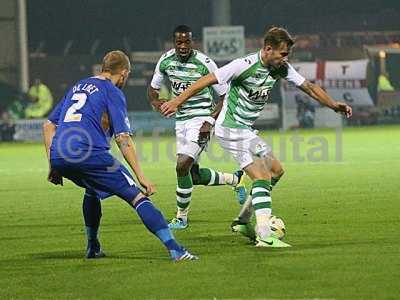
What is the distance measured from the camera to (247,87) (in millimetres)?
11078

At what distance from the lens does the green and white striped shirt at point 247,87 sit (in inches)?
429

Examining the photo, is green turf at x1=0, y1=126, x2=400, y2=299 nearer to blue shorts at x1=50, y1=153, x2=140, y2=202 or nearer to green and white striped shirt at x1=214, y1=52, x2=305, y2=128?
blue shorts at x1=50, y1=153, x2=140, y2=202

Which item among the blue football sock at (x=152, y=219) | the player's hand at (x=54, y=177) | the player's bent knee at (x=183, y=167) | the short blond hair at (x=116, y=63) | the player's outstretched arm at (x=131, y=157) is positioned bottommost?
the player's bent knee at (x=183, y=167)

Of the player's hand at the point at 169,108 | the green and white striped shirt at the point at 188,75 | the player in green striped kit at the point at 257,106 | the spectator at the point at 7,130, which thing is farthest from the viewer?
the spectator at the point at 7,130

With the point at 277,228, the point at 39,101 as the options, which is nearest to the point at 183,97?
the point at 277,228

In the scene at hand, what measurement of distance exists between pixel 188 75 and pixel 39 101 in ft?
86.7

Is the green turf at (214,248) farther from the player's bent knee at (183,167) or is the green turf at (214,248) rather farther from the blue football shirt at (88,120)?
the blue football shirt at (88,120)

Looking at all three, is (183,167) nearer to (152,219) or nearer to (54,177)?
(54,177)

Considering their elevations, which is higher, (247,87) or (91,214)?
(247,87)

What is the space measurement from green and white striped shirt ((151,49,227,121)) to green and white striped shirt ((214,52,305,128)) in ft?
7.05

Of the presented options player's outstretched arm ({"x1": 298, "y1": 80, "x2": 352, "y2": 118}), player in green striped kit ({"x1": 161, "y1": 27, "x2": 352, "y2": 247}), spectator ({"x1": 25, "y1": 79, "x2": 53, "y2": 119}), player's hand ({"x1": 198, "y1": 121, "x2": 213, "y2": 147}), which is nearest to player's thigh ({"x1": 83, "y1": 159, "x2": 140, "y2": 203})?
player in green striped kit ({"x1": 161, "y1": 27, "x2": 352, "y2": 247})

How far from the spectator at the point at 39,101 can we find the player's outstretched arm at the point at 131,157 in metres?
29.2

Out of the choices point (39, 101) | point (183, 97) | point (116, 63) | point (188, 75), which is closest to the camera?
point (116, 63)

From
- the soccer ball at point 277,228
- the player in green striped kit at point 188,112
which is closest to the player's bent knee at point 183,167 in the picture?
the player in green striped kit at point 188,112
